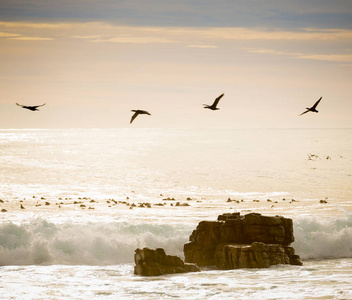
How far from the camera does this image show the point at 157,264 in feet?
132

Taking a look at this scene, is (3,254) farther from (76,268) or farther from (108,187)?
(108,187)

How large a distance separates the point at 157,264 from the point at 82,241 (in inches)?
381

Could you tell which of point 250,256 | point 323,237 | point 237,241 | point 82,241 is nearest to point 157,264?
point 250,256

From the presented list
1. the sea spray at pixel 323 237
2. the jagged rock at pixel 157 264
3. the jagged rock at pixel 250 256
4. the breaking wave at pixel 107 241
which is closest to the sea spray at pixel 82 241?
the breaking wave at pixel 107 241

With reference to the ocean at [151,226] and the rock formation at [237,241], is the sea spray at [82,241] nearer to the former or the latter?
the ocean at [151,226]

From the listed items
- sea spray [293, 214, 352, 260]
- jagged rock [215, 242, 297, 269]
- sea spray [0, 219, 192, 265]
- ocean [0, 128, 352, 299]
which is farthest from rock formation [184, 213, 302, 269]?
sea spray [0, 219, 192, 265]

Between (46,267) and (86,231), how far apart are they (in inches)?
250

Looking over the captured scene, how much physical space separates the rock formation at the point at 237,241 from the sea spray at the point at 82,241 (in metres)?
5.93

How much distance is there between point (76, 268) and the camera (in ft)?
Answer: 145

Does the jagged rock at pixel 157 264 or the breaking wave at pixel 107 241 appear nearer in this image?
the jagged rock at pixel 157 264

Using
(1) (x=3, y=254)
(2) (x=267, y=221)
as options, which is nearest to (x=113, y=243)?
(1) (x=3, y=254)

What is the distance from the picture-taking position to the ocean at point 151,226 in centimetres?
3781

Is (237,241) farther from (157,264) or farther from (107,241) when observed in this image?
(107,241)

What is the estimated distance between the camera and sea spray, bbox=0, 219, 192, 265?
46.5m
